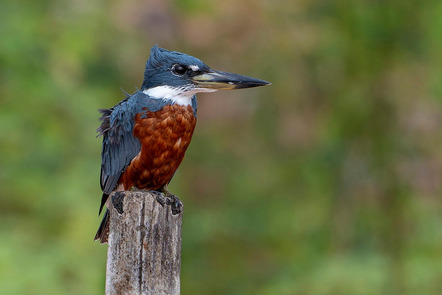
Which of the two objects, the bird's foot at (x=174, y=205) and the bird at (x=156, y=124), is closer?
the bird's foot at (x=174, y=205)

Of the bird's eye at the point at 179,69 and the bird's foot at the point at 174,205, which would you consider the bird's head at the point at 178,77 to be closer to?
the bird's eye at the point at 179,69

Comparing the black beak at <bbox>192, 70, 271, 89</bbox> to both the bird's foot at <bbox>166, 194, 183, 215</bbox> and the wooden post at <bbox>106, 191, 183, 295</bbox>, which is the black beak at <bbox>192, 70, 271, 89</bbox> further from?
the wooden post at <bbox>106, 191, 183, 295</bbox>

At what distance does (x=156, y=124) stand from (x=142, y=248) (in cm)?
104

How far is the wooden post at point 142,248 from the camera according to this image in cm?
225

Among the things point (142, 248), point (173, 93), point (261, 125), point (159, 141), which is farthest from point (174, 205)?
point (261, 125)

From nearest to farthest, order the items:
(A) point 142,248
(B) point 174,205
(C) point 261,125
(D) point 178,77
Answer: (A) point 142,248 → (B) point 174,205 → (D) point 178,77 → (C) point 261,125

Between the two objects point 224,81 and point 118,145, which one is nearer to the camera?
point 224,81

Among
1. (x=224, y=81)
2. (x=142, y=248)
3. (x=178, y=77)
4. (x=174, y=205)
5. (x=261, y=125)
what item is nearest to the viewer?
(x=142, y=248)

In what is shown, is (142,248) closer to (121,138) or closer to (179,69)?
(121,138)

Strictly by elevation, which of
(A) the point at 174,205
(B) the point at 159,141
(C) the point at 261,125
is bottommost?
(A) the point at 174,205

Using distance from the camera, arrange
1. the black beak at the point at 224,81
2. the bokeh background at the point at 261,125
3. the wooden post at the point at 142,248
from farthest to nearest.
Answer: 1. the bokeh background at the point at 261,125
2. the black beak at the point at 224,81
3. the wooden post at the point at 142,248

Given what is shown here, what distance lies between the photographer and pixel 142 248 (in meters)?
2.28

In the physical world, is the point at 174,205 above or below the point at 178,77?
below

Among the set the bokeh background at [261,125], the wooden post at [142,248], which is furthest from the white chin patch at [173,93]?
the bokeh background at [261,125]
